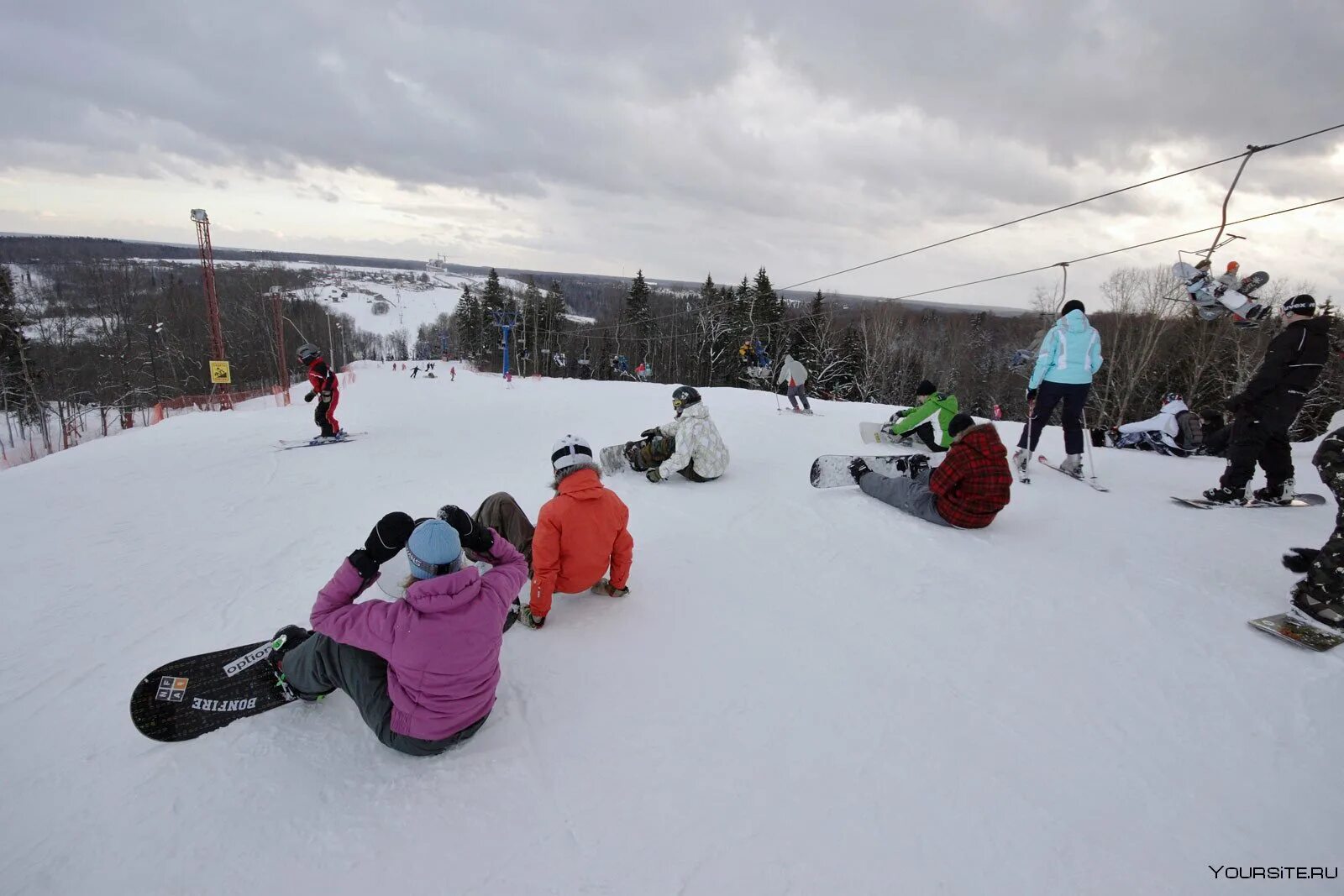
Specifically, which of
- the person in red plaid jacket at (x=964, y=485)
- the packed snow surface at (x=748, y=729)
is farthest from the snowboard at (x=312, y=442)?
the person in red plaid jacket at (x=964, y=485)

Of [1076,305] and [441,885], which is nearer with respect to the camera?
[441,885]

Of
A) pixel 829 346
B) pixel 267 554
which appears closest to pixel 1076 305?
pixel 267 554

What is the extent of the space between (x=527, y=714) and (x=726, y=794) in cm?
105

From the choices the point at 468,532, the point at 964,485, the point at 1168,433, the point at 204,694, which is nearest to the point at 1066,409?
the point at 964,485

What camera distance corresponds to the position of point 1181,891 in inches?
75.8

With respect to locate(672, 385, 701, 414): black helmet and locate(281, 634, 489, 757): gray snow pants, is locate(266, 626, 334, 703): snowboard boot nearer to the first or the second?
locate(281, 634, 489, 757): gray snow pants

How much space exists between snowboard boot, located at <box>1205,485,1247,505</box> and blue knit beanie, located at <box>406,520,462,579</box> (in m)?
7.46

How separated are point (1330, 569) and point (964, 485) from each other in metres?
2.12

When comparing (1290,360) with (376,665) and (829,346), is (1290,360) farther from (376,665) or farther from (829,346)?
(829,346)

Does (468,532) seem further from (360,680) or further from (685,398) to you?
(685,398)

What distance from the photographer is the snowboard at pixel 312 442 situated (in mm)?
9016

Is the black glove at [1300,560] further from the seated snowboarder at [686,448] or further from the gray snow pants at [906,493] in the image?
the seated snowboarder at [686,448]

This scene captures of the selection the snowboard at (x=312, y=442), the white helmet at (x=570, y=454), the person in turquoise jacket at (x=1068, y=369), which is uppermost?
the person in turquoise jacket at (x=1068, y=369)

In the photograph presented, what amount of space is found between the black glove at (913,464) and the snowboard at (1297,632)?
2.85m
